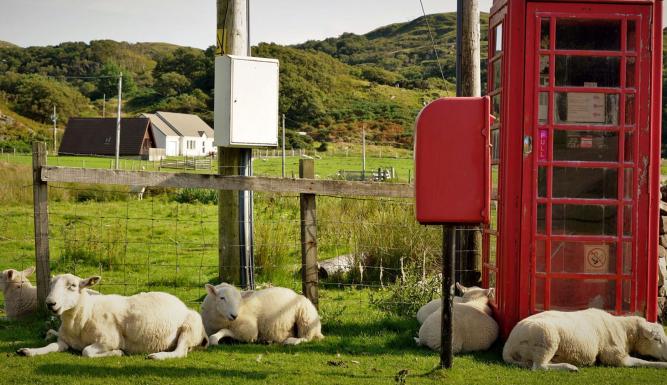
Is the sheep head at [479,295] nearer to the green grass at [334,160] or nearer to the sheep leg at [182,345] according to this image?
the sheep leg at [182,345]

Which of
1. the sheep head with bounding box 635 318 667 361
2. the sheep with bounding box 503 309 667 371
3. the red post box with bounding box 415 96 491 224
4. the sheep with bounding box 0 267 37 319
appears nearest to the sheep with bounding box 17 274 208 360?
the sheep with bounding box 0 267 37 319

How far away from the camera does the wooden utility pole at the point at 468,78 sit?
32.0 feet

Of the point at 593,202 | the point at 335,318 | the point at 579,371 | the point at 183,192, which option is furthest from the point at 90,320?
the point at 183,192

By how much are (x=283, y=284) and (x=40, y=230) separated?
371 cm

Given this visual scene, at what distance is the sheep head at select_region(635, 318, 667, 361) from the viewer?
24.3 ft

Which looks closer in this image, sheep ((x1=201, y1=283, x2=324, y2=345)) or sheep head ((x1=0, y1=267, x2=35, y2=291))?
sheep ((x1=201, y1=283, x2=324, y2=345))

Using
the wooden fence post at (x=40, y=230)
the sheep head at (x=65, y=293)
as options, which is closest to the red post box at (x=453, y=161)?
the sheep head at (x=65, y=293)

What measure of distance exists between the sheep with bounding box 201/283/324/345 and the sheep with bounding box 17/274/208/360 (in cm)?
42

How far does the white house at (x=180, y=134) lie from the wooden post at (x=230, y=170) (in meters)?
80.5

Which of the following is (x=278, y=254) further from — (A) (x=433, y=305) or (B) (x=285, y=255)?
(A) (x=433, y=305)

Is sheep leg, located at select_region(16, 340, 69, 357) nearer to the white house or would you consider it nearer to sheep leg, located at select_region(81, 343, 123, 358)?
sheep leg, located at select_region(81, 343, 123, 358)

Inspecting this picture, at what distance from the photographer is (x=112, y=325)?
729cm

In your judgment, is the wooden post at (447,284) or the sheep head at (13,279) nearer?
the wooden post at (447,284)

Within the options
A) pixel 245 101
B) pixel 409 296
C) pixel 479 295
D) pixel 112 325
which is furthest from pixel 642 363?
pixel 245 101
